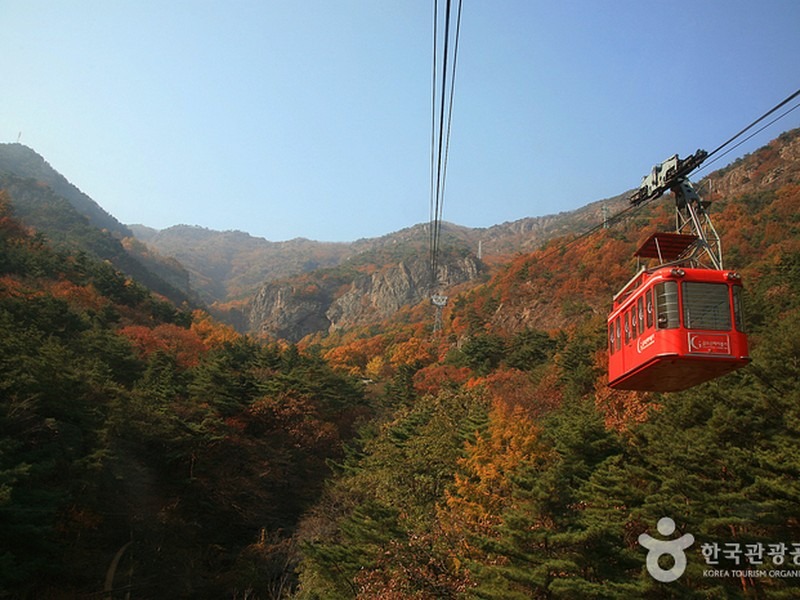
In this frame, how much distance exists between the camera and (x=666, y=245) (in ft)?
38.6

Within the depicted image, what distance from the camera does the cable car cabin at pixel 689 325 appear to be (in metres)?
9.38

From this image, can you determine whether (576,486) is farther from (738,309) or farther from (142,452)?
(142,452)

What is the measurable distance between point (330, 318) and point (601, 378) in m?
110

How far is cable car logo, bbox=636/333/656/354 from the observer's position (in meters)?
9.89

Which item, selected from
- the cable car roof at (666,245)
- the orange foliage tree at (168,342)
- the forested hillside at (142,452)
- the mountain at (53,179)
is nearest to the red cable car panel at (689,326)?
the cable car roof at (666,245)

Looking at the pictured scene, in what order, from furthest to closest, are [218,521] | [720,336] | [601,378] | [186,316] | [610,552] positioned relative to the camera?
[186,316]
[601,378]
[218,521]
[610,552]
[720,336]

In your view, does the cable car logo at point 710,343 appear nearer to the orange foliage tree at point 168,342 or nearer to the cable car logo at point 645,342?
the cable car logo at point 645,342

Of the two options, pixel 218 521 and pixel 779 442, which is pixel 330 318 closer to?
pixel 218 521

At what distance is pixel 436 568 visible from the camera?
1894cm

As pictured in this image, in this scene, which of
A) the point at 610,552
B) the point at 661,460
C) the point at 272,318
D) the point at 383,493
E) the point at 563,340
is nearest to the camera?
the point at 610,552

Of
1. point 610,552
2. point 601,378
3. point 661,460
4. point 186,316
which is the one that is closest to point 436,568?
point 610,552

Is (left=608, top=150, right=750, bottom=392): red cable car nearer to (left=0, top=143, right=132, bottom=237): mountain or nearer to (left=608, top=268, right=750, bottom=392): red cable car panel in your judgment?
(left=608, top=268, right=750, bottom=392): red cable car panel

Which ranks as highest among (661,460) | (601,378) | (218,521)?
(601,378)

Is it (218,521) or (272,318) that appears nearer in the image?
(218,521)
